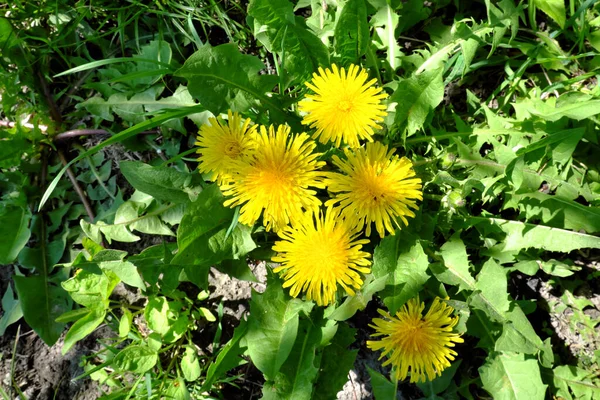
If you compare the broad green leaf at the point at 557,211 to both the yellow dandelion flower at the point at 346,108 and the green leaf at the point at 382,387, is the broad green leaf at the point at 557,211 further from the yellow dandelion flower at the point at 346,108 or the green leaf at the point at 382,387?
the green leaf at the point at 382,387

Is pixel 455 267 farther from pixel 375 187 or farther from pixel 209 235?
pixel 209 235

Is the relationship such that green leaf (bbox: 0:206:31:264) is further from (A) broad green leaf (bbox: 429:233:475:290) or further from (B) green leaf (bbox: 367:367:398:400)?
(A) broad green leaf (bbox: 429:233:475:290)

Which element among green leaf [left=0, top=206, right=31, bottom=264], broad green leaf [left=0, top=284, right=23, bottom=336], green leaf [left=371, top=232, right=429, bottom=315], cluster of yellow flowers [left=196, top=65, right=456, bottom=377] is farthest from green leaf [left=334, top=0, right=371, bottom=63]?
broad green leaf [left=0, top=284, right=23, bottom=336]

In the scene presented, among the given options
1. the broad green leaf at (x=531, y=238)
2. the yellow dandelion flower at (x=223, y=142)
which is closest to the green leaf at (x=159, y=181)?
the yellow dandelion flower at (x=223, y=142)

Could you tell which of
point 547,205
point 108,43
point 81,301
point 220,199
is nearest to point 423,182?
point 547,205

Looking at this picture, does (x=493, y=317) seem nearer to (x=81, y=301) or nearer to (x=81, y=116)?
(x=81, y=301)

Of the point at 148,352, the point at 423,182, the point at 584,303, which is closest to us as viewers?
the point at 423,182

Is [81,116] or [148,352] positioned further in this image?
[81,116]
